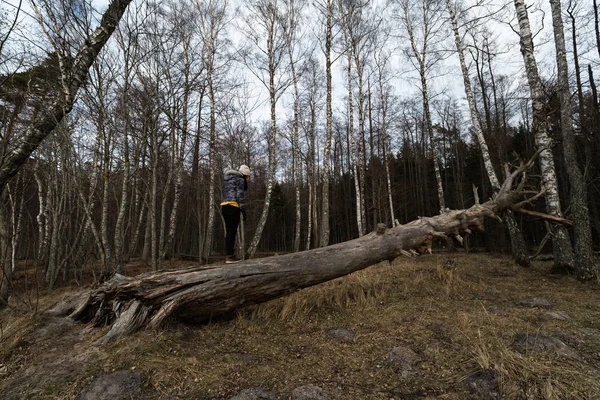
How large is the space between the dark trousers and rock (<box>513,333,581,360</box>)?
4.28 metres

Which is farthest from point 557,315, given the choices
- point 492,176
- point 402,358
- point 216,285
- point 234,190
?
point 492,176

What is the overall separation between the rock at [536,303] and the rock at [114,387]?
5.29 m

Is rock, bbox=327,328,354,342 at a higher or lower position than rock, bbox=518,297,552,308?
lower

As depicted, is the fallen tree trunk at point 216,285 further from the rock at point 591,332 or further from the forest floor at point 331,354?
the rock at point 591,332

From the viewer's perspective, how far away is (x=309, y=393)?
2.24 m

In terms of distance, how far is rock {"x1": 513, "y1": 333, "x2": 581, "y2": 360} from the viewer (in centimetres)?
256

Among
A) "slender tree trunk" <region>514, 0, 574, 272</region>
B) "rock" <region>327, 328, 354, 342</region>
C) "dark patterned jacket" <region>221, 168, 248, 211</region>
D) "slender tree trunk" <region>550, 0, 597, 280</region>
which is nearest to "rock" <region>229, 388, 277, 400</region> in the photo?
"rock" <region>327, 328, 354, 342</region>

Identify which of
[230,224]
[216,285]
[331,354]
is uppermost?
[230,224]

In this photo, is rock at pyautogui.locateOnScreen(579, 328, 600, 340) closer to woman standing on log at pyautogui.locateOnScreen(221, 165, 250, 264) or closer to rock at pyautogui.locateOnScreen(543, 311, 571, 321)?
rock at pyautogui.locateOnScreen(543, 311, 571, 321)

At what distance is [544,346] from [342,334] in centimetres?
208

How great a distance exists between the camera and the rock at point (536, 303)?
410 cm

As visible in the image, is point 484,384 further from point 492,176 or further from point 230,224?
point 492,176

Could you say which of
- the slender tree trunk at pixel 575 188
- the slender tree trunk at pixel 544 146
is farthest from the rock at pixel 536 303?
the slender tree trunk at pixel 544 146

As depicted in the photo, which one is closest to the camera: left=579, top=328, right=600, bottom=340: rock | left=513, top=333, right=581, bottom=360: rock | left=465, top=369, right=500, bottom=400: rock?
left=465, top=369, right=500, bottom=400: rock
